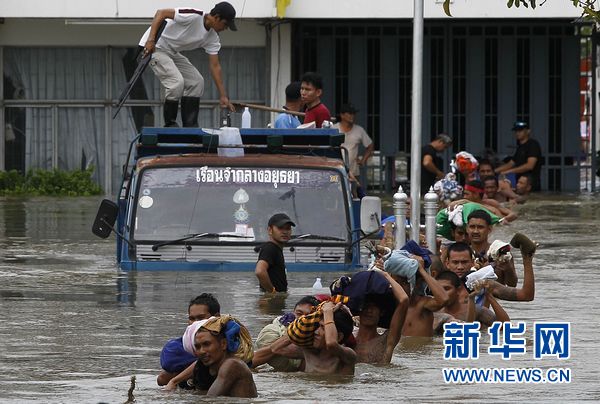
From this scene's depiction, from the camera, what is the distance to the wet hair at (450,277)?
1204 cm

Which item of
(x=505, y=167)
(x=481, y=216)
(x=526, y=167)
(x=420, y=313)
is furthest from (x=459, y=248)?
(x=505, y=167)

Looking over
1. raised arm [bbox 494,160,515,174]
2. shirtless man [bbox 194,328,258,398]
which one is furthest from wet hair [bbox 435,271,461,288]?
raised arm [bbox 494,160,515,174]

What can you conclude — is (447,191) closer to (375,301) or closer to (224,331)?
(375,301)

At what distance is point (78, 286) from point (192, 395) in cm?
594

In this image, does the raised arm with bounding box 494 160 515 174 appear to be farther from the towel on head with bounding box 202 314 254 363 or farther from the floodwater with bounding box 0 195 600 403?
the towel on head with bounding box 202 314 254 363

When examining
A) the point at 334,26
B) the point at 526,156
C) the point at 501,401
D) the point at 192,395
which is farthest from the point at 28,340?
the point at 334,26

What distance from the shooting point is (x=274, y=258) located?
1427cm

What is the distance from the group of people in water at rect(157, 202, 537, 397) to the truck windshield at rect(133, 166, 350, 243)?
2187mm

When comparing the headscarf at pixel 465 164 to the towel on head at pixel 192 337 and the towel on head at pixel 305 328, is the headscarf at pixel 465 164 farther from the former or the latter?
the towel on head at pixel 192 337

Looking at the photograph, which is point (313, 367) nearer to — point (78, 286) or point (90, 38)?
point (78, 286)

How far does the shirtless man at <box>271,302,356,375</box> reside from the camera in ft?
33.4

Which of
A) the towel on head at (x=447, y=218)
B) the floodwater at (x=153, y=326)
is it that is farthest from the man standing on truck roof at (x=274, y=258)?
the towel on head at (x=447, y=218)

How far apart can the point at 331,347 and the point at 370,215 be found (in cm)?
438

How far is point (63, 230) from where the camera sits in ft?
72.6
